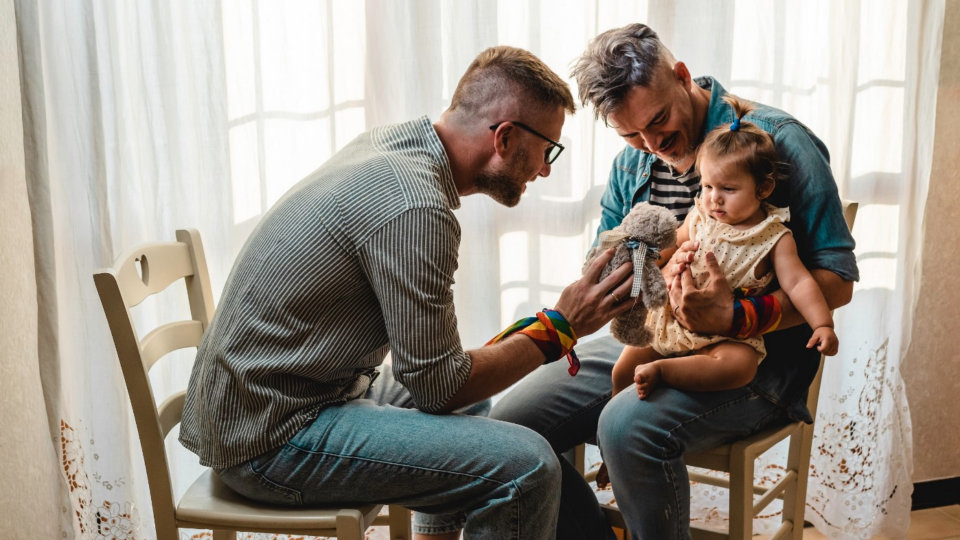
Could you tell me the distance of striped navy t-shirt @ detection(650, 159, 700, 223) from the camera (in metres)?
1.83

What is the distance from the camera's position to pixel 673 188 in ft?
6.10

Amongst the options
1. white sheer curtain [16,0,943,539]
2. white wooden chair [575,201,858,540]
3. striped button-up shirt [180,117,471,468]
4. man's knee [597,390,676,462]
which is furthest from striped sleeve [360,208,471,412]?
white sheer curtain [16,0,943,539]

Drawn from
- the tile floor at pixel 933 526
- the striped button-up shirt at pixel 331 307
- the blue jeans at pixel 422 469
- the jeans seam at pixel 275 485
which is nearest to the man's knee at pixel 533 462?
the blue jeans at pixel 422 469

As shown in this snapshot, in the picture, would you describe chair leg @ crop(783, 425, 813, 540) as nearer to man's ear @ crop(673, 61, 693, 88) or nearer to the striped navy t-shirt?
the striped navy t-shirt

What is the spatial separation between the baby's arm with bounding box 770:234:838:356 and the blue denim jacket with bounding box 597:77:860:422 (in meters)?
0.05

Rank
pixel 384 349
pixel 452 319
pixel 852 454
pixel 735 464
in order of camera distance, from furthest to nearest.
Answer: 1. pixel 852 454
2. pixel 735 464
3. pixel 384 349
4. pixel 452 319

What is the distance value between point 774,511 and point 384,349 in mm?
1456

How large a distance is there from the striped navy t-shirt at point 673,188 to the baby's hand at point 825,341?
452mm

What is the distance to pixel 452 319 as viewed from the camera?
1.35 meters

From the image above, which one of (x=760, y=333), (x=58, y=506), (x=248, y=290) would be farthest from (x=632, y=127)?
(x=58, y=506)

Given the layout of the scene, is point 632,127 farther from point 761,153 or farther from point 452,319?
point 452,319

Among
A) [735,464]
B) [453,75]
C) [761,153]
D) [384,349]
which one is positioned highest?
[453,75]

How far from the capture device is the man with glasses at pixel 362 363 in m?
1.30

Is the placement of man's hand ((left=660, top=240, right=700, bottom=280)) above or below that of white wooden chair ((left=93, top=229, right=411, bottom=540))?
above
